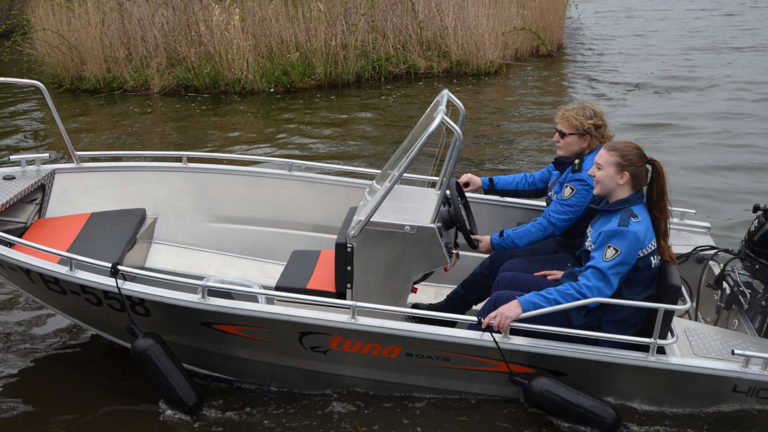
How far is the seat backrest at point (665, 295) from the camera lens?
2.88 meters

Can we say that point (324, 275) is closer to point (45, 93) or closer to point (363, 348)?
point (363, 348)

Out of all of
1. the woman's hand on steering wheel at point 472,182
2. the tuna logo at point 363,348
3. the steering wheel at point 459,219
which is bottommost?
the tuna logo at point 363,348

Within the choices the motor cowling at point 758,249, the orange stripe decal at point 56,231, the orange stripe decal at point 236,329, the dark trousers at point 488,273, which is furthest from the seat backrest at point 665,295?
the orange stripe decal at point 56,231

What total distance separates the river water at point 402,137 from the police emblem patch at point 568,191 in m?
1.19

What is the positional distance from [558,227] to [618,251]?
626 mm

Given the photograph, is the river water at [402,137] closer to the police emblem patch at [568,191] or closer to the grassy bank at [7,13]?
the police emblem patch at [568,191]

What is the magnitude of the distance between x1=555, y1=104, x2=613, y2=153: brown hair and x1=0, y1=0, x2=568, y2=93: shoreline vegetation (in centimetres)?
666

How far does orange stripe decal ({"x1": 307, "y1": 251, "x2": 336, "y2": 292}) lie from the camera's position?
3.54 meters

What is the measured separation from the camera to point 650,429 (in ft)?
Answer: 11.0

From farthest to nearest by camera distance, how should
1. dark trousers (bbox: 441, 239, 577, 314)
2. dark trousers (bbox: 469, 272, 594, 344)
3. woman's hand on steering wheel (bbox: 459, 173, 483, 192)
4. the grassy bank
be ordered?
the grassy bank → woman's hand on steering wheel (bbox: 459, 173, 483, 192) → dark trousers (bbox: 441, 239, 577, 314) → dark trousers (bbox: 469, 272, 594, 344)

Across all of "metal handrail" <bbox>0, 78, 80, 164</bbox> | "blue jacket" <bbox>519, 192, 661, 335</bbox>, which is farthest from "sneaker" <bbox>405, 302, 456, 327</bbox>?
"metal handrail" <bbox>0, 78, 80, 164</bbox>

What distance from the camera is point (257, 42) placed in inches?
370

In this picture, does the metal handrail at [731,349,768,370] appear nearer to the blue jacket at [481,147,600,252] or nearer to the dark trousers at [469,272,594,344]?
the dark trousers at [469,272,594,344]

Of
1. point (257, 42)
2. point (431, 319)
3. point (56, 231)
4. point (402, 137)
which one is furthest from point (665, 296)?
point (257, 42)
